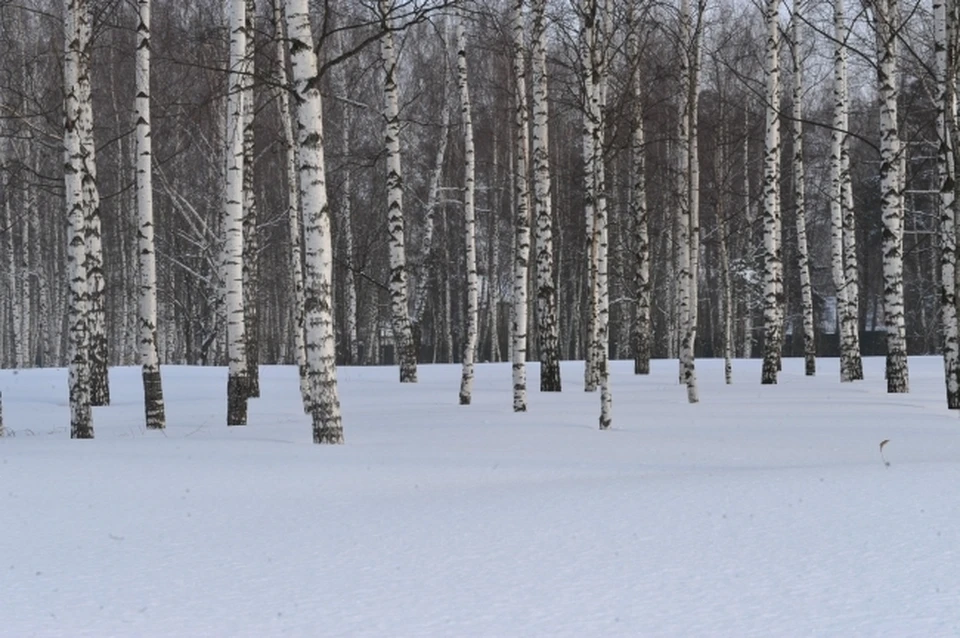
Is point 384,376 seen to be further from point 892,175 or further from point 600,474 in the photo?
point 600,474

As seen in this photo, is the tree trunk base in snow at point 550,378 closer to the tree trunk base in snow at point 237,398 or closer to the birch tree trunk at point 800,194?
the birch tree trunk at point 800,194

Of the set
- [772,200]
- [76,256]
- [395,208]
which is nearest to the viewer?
[76,256]

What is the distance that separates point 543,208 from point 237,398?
599 centimetres

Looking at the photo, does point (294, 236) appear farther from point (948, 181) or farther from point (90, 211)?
point (948, 181)

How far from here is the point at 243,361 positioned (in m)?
12.0

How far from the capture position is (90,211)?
1363cm

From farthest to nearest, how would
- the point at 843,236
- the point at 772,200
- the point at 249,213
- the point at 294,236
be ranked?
the point at 843,236
the point at 772,200
the point at 249,213
the point at 294,236

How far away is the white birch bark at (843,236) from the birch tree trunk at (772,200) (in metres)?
1.21

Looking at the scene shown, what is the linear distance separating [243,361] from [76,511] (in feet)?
20.5

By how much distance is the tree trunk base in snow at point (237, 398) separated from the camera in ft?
39.8

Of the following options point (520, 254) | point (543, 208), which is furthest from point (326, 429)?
point (543, 208)

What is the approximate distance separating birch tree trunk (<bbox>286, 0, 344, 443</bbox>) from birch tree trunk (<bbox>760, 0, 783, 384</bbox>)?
909 cm

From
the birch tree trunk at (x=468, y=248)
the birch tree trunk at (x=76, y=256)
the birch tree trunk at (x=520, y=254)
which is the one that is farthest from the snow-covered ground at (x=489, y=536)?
the birch tree trunk at (x=468, y=248)

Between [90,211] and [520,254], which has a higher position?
[90,211]
